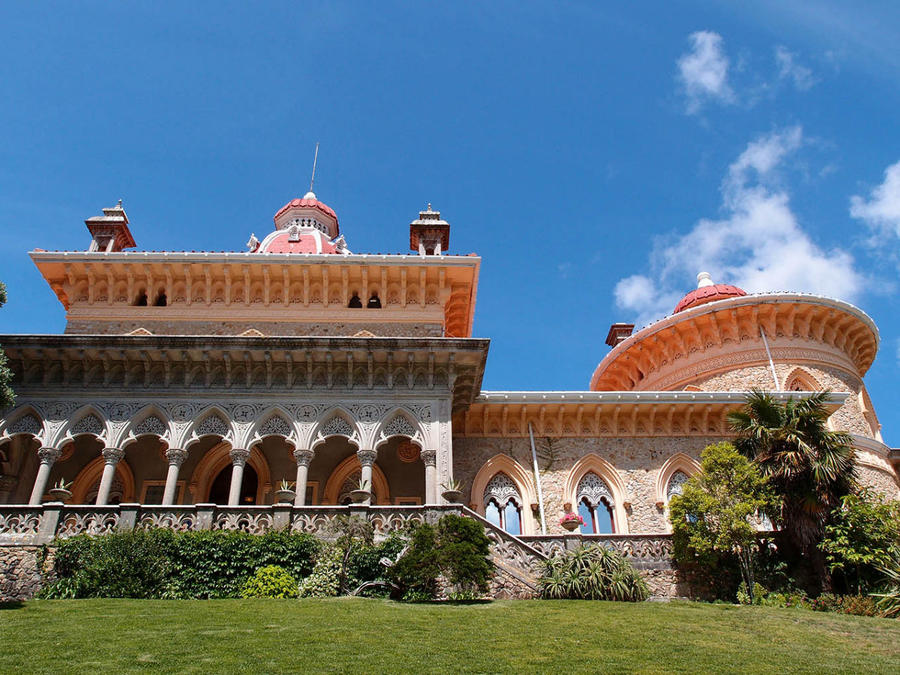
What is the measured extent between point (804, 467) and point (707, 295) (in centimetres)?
→ 1294

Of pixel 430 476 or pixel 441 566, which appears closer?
pixel 441 566

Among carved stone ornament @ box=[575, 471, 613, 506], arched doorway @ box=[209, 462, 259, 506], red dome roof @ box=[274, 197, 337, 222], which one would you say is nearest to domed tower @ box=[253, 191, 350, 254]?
red dome roof @ box=[274, 197, 337, 222]

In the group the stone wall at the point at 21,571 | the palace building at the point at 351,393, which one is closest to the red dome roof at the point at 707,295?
the palace building at the point at 351,393

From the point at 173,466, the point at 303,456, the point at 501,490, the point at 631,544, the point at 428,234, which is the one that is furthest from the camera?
the point at 428,234

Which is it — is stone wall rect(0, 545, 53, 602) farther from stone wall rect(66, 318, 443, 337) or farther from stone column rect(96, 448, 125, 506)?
stone wall rect(66, 318, 443, 337)

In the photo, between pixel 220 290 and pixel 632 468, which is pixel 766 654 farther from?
pixel 220 290

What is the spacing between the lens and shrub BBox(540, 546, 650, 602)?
1305cm

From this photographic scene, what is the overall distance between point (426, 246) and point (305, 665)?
16580 mm

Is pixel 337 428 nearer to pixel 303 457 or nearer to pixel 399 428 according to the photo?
pixel 303 457

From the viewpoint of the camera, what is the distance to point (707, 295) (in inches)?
1059

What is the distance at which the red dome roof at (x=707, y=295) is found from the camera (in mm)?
26516

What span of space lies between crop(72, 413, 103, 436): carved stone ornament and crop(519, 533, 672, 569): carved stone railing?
430 inches

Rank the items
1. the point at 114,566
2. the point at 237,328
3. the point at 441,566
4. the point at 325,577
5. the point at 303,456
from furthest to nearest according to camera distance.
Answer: the point at 237,328 < the point at 303,456 < the point at 325,577 < the point at 114,566 < the point at 441,566

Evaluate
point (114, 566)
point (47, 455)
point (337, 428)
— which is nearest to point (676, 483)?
point (337, 428)
